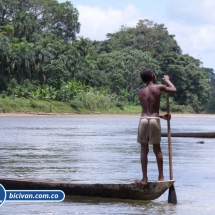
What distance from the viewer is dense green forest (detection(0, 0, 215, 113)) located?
195ft

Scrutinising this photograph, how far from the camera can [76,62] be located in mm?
64125

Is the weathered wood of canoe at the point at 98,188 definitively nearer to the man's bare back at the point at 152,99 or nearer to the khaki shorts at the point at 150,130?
the khaki shorts at the point at 150,130

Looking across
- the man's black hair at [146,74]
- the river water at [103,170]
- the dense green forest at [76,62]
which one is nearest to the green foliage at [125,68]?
the dense green forest at [76,62]

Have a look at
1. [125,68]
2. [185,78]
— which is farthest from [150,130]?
[185,78]

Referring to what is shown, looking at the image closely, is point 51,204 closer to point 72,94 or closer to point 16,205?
point 16,205

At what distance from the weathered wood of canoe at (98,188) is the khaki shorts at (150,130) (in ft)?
2.19

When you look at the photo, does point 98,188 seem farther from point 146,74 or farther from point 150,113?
point 146,74

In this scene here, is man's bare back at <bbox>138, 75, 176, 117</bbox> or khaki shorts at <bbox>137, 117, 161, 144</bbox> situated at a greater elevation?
man's bare back at <bbox>138, 75, 176, 117</bbox>

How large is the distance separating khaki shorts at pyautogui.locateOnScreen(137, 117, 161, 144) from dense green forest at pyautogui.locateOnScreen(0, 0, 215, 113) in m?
47.9

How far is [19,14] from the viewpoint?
6656 centimetres

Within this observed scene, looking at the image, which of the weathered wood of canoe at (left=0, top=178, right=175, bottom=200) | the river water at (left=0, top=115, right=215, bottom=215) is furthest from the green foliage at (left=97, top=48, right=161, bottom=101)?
the weathered wood of canoe at (left=0, top=178, right=175, bottom=200)

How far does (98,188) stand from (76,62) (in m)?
54.6

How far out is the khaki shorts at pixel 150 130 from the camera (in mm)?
9477

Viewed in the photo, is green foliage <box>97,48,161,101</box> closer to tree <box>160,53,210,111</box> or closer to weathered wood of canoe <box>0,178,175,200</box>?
tree <box>160,53,210,111</box>
